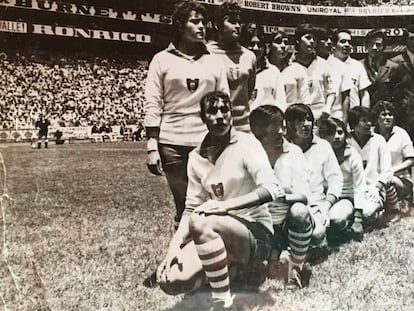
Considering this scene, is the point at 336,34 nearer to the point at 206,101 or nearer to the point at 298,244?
the point at 206,101

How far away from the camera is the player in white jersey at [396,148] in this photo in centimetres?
199

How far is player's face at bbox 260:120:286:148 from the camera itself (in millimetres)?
1802

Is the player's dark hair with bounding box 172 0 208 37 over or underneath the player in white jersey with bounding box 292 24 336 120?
over

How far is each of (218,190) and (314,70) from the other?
536 millimetres

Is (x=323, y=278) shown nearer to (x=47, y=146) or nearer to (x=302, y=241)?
(x=302, y=241)

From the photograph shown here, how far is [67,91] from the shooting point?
5.68 ft

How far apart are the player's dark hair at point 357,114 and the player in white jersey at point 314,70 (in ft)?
0.28

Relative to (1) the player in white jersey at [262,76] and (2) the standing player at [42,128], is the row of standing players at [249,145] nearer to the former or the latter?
(1) the player in white jersey at [262,76]

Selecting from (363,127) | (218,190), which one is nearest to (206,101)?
(218,190)

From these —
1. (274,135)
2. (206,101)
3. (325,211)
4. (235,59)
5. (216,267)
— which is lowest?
(216,267)

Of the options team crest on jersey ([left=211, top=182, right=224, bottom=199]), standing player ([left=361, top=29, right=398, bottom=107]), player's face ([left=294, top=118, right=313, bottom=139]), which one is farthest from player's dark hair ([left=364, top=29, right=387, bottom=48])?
team crest on jersey ([left=211, top=182, right=224, bottom=199])

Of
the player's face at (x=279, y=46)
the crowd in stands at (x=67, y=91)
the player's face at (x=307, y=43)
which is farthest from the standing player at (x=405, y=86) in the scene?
the crowd in stands at (x=67, y=91)

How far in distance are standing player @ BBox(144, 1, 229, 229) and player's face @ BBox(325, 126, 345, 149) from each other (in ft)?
1.48

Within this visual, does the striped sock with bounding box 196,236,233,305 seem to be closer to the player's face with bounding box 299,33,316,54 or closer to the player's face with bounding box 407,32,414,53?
the player's face with bounding box 299,33,316,54
